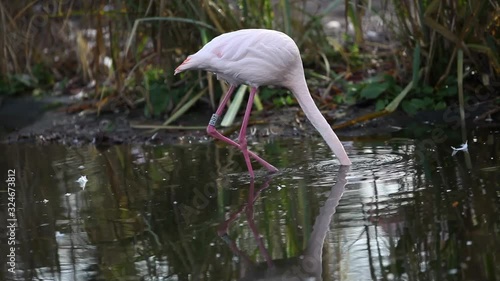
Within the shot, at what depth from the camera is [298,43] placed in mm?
8883

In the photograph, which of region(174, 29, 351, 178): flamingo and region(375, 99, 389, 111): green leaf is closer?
region(174, 29, 351, 178): flamingo

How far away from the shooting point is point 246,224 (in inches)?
197

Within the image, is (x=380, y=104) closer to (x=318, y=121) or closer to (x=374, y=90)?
(x=374, y=90)

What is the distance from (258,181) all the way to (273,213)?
0.94 m

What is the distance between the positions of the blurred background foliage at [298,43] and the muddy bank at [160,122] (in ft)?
0.45

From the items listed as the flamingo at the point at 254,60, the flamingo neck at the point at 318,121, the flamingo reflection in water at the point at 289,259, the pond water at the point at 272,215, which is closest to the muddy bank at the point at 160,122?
the pond water at the point at 272,215

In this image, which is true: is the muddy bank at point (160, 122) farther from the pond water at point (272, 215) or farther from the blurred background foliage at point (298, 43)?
the pond water at point (272, 215)

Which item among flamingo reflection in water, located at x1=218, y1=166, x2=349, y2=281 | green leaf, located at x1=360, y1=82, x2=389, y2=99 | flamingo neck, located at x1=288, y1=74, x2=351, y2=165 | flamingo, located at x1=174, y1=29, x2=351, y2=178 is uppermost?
flamingo, located at x1=174, y1=29, x2=351, y2=178

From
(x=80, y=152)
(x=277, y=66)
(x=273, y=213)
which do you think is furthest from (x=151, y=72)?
(x=273, y=213)

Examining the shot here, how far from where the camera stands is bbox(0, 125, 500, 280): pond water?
418 centimetres

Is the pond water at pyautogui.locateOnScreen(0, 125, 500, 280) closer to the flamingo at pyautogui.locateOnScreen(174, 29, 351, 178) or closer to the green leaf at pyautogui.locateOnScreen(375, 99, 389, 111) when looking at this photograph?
the flamingo at pyautogui.locateOnScreen(174, 29, 351, 178)

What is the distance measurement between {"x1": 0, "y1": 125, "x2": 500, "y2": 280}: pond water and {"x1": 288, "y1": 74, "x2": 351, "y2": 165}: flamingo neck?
13cm

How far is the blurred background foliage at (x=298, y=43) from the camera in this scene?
25.1 feet

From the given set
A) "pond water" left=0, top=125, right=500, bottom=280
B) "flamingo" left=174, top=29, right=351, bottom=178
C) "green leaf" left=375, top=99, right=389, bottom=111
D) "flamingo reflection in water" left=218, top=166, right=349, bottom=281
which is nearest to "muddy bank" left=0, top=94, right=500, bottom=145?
"green leaf" left=375, top=99, right=389, bottom=111
